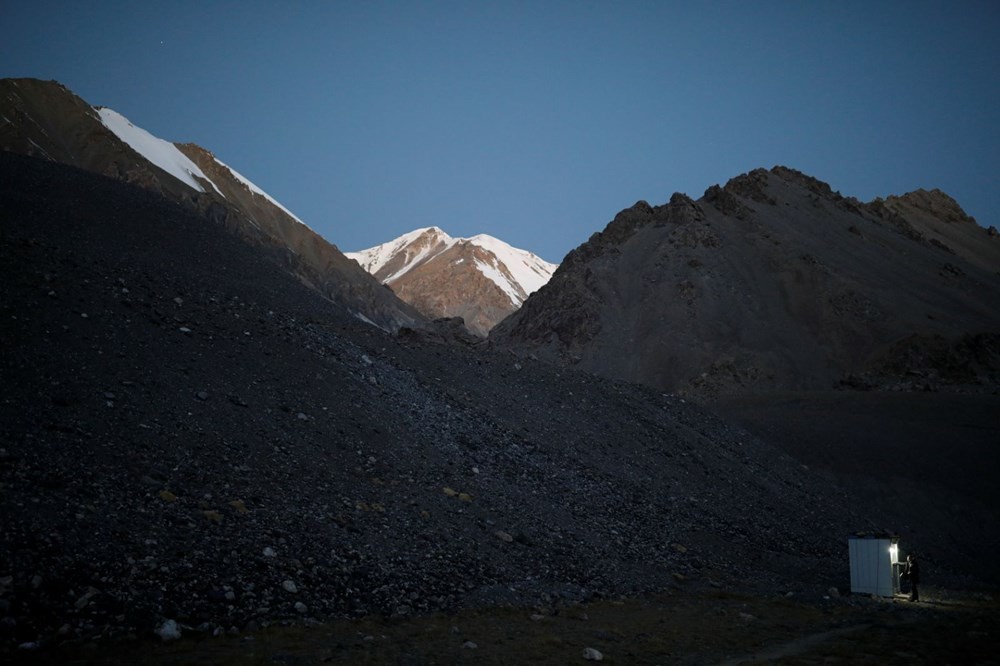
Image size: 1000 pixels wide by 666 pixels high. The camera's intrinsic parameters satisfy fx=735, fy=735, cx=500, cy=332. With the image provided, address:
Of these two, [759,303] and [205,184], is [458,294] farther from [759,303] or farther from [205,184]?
[759,303]

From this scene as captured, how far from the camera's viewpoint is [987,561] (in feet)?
90.1

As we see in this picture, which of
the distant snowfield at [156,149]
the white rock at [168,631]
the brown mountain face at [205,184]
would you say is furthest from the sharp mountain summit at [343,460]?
the distant snowfield at [156,149]

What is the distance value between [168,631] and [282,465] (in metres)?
5.48

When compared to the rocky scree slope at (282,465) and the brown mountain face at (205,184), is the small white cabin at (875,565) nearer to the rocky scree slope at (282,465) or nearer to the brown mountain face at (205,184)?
the rocky scree slope at (282,465)

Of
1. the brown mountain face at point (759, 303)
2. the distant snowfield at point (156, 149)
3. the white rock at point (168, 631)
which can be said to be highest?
the distant snowfield at point (156, 149)

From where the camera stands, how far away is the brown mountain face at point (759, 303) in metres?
55.1

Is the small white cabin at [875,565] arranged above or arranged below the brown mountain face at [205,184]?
below

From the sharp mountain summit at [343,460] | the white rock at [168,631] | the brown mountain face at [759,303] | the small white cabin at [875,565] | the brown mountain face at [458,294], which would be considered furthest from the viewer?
the brown mountain face at [458,294]

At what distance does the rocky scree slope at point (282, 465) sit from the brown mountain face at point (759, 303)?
29649 millimetres

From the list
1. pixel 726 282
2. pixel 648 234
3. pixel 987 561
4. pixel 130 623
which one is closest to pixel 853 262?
pixel 726 282

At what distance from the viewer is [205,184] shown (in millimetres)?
109625

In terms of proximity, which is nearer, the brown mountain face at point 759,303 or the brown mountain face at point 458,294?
the brown mountain face at point 759,303

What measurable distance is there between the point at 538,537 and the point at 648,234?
208ft

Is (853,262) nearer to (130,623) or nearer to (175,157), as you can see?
(130,623)
